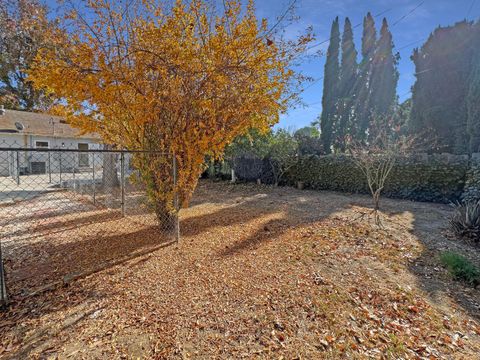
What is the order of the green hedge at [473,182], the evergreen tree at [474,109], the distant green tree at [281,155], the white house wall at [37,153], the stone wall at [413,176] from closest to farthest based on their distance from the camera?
the green hedge at [473,182] < the stone wall at [413,176] < the evergreen tree at [474,109] < the distant green tree at [281,155] < the white house wall at [37,153]

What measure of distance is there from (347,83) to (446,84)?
5630 mm

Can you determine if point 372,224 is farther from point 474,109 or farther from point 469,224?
point 474,109

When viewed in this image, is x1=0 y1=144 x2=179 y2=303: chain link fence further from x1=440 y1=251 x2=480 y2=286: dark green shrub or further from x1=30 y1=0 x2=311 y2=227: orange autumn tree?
x1=440 y1=251 x2=480 y2=286: dark green shrub

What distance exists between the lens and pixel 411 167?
7.66 metres

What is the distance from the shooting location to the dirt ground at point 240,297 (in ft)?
5.84

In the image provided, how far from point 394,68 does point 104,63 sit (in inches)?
701

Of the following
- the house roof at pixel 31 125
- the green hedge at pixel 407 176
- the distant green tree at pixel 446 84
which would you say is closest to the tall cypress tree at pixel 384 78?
the distant green tree at pixel 446 84

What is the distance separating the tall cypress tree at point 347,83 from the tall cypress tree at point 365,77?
1.19 ft

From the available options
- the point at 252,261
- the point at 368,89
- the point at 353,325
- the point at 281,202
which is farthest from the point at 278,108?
the point at 368,89

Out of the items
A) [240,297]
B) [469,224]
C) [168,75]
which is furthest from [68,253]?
[469,224]

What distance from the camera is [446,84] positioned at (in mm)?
11086

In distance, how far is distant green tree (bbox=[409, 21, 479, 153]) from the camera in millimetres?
10312

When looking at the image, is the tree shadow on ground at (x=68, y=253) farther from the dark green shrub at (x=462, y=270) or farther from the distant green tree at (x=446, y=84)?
the distant green tree at (x=446, y=84)

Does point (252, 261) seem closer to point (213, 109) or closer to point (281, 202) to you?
point (213, 109)
